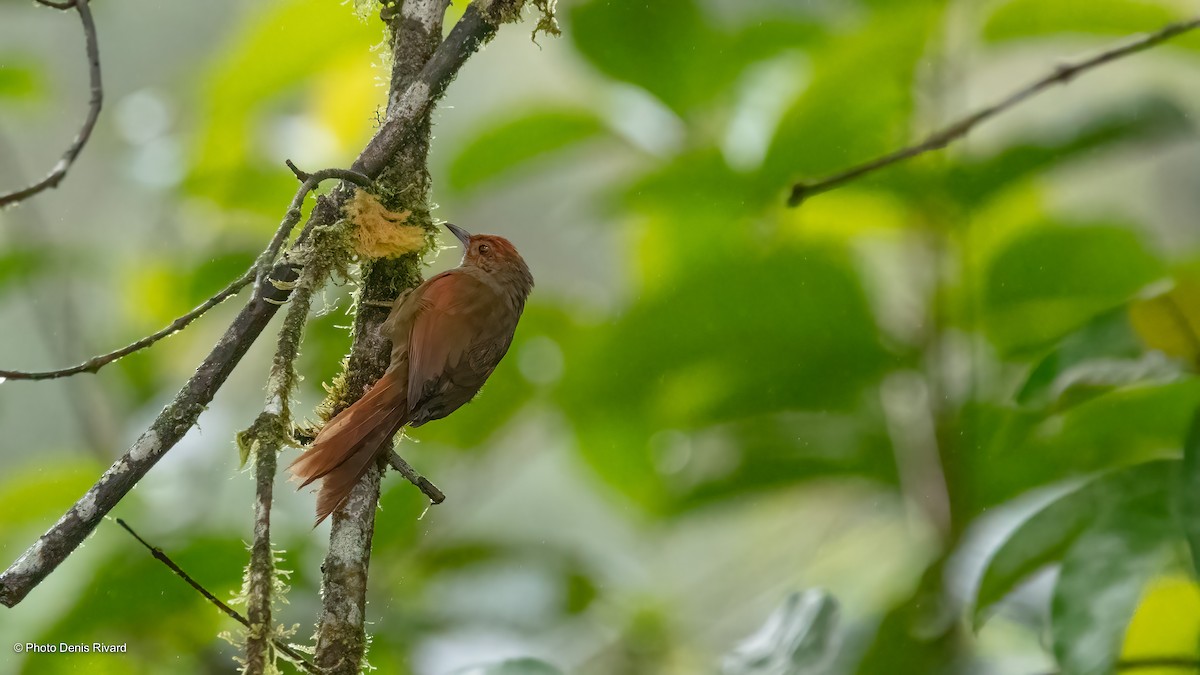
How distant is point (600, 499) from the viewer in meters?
2.24

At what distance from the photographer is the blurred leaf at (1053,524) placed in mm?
1452

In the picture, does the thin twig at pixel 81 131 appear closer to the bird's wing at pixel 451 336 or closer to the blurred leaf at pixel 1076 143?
the bird's wing at pixel 451 336

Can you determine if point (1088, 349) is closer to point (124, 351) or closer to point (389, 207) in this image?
point (389, 207)

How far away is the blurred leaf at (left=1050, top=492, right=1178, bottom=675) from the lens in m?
1.29

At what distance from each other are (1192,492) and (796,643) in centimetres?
58

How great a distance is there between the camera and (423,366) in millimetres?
1135

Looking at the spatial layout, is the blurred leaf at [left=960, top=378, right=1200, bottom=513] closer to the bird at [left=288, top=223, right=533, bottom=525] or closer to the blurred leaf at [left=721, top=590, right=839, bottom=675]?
the blurred leaf at [left=721, top=590, right=839, bottom=675]

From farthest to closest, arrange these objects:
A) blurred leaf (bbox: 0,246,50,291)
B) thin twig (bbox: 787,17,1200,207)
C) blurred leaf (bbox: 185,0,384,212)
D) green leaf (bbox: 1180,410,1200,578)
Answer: blurred leaf (bbox: 0,246,50,291) → blurred leaf (bbox: 185,0,384,212) → green leaf (bbox: 1180,410,1200,578) → thin twig (bbox: 787,17,1200,207)

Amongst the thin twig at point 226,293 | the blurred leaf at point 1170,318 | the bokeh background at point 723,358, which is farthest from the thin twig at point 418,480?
the blurred leaf at point 1170,318

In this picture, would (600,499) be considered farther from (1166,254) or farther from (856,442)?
(1166,254)

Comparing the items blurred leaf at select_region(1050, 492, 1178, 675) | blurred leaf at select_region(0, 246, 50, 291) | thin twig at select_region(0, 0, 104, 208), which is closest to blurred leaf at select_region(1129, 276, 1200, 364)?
blurred leaf at select_region(1050, 492, 1178, 675)

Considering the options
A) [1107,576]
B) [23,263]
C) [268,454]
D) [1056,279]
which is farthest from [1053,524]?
[23,263]

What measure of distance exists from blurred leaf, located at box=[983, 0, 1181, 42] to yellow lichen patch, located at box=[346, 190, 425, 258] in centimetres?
115

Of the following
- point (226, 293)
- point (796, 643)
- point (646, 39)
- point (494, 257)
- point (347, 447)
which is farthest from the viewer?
point (646, 39)
